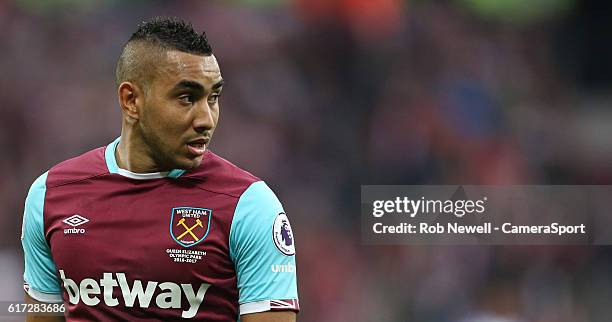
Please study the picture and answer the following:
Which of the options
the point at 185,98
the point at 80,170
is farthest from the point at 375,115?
the point at 185,98

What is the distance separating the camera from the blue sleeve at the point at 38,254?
8.34ft

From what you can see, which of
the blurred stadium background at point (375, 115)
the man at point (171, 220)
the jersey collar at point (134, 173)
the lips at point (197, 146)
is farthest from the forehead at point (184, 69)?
the blurred stadium background at point (375, 115)

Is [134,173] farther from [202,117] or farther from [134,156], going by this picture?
[202,117]

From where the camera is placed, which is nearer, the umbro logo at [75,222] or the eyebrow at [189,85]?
the eyebrow at [189,85]

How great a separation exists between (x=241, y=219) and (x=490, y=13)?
338 centimetres

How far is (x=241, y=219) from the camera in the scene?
2354 millimetres

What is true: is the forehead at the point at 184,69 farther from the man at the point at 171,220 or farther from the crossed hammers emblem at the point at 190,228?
the crossed hammers emblem at the point at 190,228

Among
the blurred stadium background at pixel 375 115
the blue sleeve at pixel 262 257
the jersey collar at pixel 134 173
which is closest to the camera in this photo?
the blue sleeve at pixel 262 257

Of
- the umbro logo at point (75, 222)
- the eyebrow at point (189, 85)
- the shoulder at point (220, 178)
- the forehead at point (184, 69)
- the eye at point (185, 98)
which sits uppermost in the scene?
the forehead at point (184, 69)

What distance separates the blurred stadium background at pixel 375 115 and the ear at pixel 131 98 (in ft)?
9.53

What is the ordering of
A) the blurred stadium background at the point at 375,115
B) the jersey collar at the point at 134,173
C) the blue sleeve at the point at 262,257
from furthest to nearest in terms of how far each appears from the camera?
the blurred stadium background at the point at 375,115 → the jersey collar at the point at 134,173 → the blue sleeve at the point at 262,257

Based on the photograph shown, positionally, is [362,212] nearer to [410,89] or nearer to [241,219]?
[410,89]

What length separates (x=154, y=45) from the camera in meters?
2.37

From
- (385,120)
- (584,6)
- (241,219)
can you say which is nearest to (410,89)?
(385,120)
